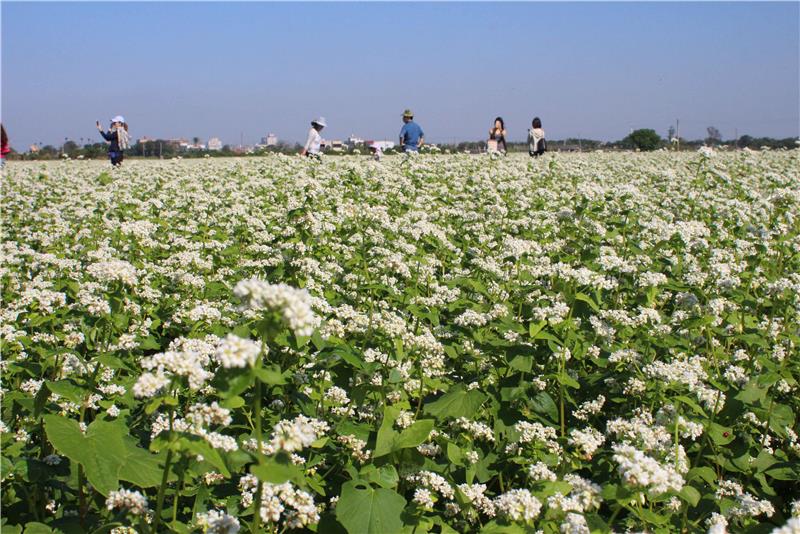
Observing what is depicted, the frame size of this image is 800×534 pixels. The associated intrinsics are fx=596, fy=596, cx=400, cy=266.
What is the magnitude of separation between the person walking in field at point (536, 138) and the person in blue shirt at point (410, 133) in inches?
220

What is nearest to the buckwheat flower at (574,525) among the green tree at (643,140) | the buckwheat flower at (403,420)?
the buckwheat flower at (403,420)

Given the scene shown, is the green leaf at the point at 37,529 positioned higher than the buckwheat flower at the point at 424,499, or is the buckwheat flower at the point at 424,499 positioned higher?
the buckwheat flower at the point at 424,499

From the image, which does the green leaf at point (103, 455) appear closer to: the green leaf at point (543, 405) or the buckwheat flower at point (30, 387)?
the buckwheat flower at point (30, 387)

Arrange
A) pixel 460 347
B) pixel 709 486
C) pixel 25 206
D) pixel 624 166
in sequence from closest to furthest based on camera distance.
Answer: pixel 709 486 < pixel 460 347 < pixel 25 206 < pixel 624 166

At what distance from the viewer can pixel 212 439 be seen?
224 centimetres

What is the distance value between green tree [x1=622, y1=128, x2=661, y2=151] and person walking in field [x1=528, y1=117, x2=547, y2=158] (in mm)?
18927

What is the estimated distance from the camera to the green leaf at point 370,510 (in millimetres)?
2623

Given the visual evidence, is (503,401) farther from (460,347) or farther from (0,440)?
(0,440)

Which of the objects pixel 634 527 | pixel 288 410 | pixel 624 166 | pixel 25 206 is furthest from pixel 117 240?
pixel 624 166

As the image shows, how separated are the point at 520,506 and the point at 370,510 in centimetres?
67

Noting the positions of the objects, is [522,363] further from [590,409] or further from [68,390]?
[68,390]

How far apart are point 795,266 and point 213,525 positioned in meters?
7.77

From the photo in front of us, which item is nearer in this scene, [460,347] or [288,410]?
[288,410]

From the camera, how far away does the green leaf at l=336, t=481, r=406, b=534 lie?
262 cm
